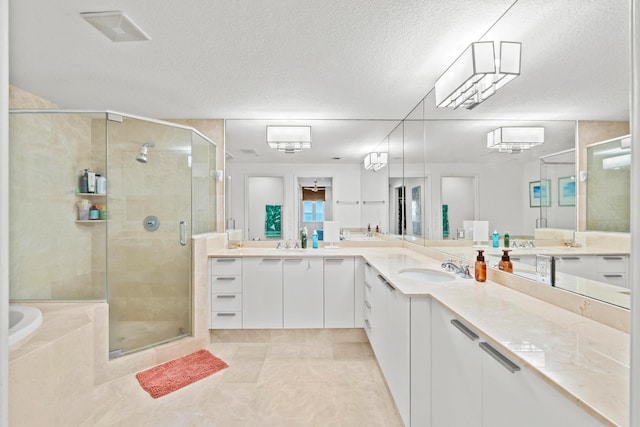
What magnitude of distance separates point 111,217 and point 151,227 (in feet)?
1.06

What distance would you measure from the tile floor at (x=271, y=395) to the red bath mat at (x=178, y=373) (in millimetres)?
52

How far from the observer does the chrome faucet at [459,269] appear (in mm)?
1933

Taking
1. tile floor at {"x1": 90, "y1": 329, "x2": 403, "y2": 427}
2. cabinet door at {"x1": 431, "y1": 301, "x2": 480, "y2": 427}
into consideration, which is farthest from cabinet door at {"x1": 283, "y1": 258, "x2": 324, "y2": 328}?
cabinet door at {"x1": 431, "y1": 301, "x2": 480, "y2": 427}

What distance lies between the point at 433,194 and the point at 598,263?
1.50m

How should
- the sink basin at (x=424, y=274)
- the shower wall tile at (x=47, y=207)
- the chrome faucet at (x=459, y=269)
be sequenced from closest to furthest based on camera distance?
→ the chrome faucet at (x=459, y=269), the sink basin at (x=424, y=274), the shower wall tile at (x=47, y=207)

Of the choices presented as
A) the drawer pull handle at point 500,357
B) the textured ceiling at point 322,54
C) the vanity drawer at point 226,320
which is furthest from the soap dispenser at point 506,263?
the vanity drawer at point 226,320

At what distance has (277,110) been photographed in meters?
2.98

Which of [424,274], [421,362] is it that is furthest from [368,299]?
[421,362]

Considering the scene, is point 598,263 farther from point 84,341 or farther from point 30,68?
point 30,68

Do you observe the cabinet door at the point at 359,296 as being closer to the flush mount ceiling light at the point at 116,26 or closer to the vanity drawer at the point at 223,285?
the vanity drawer at the point at 223,285

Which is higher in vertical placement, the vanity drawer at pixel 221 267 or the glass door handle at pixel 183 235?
the glass door handle at pixel 183 235

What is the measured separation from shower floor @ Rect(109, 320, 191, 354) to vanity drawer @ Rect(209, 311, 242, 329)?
23 cm

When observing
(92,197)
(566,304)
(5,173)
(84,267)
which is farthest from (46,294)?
(566,304)

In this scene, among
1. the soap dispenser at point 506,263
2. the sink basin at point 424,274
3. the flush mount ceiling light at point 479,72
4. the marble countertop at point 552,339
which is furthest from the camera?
the sink basin at point 424,274
